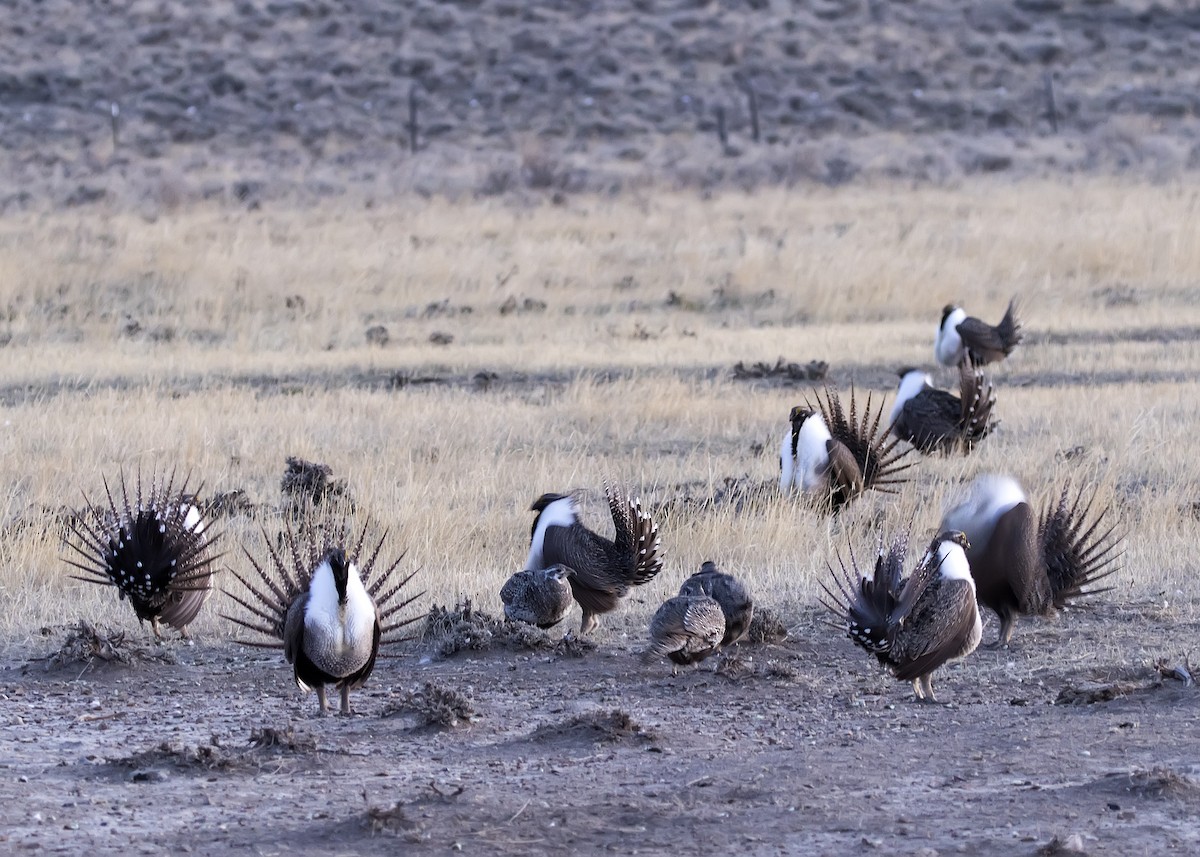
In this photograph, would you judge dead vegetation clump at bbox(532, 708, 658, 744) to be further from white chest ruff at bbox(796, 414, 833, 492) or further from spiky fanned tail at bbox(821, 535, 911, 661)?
white chest ruff at bbox(796, 414, 833, 492)

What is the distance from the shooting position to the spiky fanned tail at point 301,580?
611cm

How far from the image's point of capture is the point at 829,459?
8891 millimetres

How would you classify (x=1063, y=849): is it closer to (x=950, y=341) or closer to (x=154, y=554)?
(x=154, y=554)

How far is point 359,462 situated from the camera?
11.2 meters

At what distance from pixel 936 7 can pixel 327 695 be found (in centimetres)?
4481

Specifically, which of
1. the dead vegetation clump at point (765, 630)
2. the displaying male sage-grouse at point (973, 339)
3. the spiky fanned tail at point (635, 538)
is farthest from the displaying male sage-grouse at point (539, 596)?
the displaying male sage-grouse at point (973, 339)

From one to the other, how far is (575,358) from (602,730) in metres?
10.3

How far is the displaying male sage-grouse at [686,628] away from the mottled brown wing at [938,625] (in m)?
0.78

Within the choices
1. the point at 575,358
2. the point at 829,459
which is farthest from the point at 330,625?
the point at 575,358

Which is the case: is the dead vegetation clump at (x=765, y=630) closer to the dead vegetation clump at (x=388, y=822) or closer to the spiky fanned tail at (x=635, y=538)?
the spiky fanned tail at (x=635, y=538)

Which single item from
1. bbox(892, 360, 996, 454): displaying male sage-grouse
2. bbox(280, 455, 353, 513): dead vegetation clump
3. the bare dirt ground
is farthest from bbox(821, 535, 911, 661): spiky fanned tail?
bbox(892, 360, 996, 454): displaying male sage-grouse

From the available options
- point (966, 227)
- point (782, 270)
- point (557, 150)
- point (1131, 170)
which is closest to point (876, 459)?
point (782, 270)

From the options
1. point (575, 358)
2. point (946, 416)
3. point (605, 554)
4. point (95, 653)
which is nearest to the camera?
point (95, 653)

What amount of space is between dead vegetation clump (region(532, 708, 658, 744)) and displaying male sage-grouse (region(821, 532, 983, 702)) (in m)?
0.80
